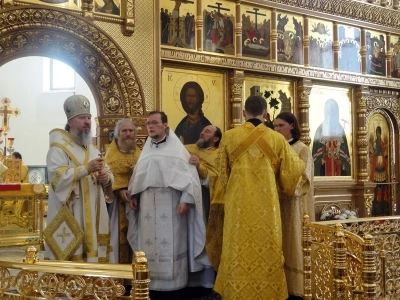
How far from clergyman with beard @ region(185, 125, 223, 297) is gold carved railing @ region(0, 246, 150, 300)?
2.12 m

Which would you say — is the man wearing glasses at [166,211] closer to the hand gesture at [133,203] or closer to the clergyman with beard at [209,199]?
the hand gesture at [133,203]

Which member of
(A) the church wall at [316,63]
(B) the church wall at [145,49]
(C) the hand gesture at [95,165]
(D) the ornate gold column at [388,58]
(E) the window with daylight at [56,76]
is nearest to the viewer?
(C) the hand gesture at [95,165]

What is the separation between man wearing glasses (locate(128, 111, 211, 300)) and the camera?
4.80m

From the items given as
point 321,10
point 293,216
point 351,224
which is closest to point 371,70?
point 321,10

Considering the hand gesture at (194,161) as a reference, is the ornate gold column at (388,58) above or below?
above

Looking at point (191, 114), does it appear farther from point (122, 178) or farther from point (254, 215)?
point (254, 215)

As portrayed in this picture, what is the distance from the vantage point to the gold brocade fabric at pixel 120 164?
5.22 metres

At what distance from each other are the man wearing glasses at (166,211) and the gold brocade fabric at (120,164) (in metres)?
0.25

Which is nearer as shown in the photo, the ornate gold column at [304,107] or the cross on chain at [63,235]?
the cross on chain at [63,235]

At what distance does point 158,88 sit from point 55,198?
3.99 m

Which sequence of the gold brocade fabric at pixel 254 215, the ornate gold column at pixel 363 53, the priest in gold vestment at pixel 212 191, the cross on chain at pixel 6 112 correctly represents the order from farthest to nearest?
→ the cross on chain at pixel 6 112, the ornate gold column at pixel 363 53, the priest in gold vestment at pixel 212 191, the gold brocade fabric at pixel 254 215

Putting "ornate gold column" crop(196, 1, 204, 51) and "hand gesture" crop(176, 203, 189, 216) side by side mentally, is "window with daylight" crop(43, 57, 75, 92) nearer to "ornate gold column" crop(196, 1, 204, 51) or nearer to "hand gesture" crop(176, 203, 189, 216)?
"ornate gold column" crop(196, 1, 204, 51)

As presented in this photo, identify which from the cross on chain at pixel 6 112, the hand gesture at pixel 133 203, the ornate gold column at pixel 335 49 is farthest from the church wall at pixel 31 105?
the hand gesture at pixel 133 203

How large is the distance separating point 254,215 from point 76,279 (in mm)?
2011
